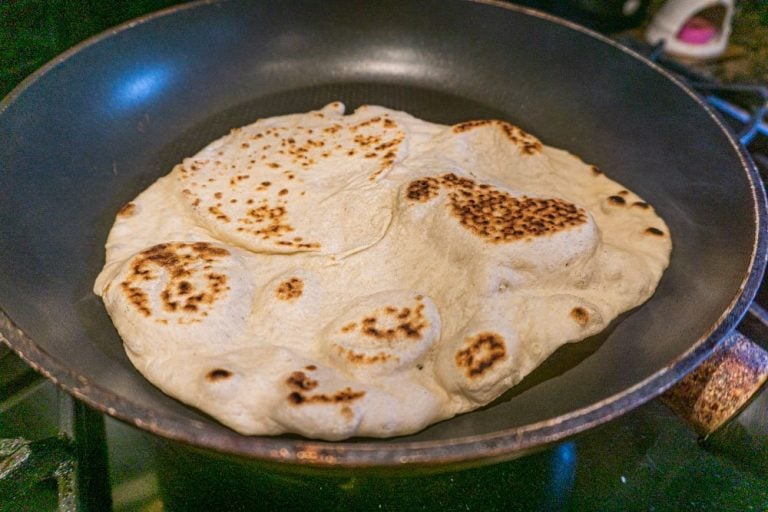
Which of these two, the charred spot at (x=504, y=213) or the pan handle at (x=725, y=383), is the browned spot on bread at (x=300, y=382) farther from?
the pan handle at (x=725, y=383)

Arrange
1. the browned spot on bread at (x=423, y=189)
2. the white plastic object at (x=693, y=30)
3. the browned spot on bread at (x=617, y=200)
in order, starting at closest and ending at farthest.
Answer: the browned spot on bread at (x=423, y=189), the browned spot on bread at (x=617, y=200), the white plastic object at (x=693, y=30)

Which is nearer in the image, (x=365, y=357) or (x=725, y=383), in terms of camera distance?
(x=365, y=357)

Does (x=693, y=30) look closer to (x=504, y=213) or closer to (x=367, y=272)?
(x=504, y=213)

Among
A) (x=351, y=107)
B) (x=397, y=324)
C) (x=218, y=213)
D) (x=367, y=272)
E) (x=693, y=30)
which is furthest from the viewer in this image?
(x=693, y=30)

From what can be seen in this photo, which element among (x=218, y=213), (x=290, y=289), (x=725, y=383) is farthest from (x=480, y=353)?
(x=218, y=213)

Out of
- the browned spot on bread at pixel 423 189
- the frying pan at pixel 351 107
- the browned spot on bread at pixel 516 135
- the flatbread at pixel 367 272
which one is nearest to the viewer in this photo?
the frying pan at pixel 351 107

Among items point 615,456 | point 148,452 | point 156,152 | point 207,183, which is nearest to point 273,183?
point 207,183

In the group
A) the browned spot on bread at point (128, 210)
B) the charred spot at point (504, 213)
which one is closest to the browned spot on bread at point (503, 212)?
the charred spot at point (504, 213)
